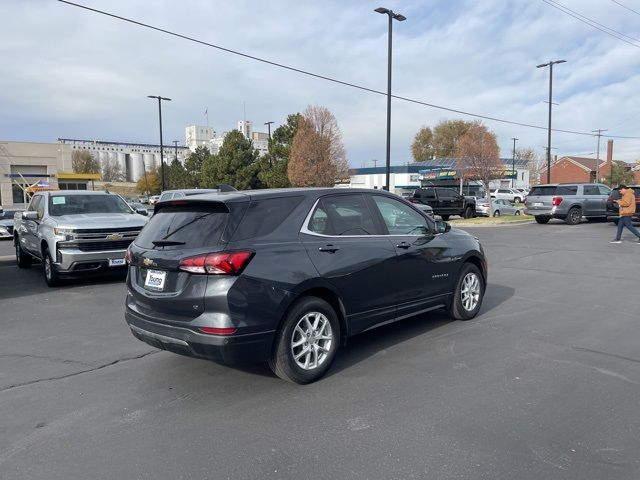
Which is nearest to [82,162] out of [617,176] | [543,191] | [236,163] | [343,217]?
[236,163]

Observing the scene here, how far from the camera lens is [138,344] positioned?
5762 mm

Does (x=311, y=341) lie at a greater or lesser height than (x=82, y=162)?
lesser

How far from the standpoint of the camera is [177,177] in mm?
62438

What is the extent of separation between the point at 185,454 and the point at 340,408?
1235mm

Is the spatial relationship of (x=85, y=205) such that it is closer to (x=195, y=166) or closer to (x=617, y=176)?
(x=195, y=166)

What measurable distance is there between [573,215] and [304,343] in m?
21.1

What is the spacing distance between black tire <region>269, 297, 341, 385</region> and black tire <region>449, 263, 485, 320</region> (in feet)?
7.23

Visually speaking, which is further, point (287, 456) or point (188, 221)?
point (188, 221)

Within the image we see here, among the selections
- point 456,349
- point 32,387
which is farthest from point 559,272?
point 32,387

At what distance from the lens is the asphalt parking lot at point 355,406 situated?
10.5 feet

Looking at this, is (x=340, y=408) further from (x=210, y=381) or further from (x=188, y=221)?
(x=188, y=221)

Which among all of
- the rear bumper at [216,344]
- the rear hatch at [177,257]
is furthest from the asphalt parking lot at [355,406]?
the rear hatch at [177,257]

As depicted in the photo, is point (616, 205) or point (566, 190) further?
point (566, 190)

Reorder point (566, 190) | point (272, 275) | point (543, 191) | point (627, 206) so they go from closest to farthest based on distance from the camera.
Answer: point (272, 275) → point (627, 206) → point (566, 190) → point (543, 191)
